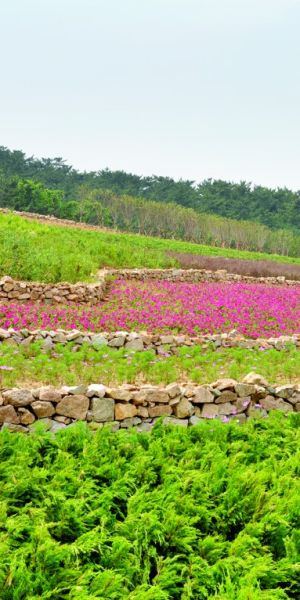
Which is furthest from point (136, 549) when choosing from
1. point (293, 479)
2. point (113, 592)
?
point (293, 479)

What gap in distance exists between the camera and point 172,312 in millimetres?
14500

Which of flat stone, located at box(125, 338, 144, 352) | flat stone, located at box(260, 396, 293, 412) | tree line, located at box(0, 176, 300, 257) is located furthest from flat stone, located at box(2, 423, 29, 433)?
tree line, located at box(0, 176, 300, 257)

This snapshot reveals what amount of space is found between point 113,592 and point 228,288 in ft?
59.6

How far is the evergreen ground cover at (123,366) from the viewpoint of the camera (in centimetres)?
770

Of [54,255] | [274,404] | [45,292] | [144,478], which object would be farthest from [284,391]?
[54,255]

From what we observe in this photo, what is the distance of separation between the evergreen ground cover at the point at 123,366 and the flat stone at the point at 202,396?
1.96 meters

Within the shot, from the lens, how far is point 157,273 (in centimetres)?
2209

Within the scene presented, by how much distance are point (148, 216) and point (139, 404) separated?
64.4 m

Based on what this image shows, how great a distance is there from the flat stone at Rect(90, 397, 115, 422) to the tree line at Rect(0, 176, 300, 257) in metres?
57.8

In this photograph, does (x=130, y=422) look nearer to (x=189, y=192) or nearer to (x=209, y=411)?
(x=209, y=411)

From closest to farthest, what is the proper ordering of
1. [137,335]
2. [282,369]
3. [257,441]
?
[257,441] < [282,369] < [137,335]

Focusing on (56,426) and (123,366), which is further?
(123,366)

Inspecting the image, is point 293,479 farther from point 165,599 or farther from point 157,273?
point 157,273

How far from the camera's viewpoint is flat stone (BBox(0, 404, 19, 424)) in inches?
207
